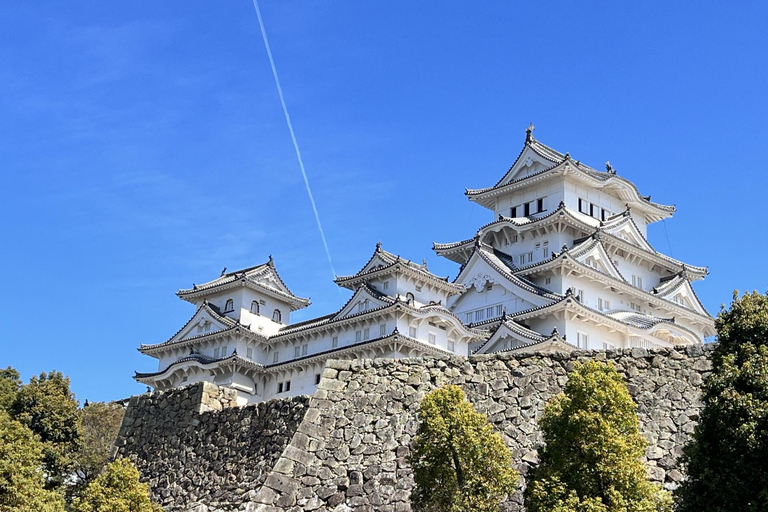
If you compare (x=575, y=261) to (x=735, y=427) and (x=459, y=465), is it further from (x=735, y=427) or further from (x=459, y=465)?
(x=735, y=427)

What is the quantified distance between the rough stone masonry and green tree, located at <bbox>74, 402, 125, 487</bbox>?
53.9 feet

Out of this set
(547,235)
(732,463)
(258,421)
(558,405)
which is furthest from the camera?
(547,235)

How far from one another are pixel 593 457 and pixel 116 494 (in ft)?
33.2

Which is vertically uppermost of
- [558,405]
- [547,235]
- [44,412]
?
[547,235]

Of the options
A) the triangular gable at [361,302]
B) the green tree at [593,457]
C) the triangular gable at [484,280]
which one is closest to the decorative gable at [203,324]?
the triangular gable at [361,302]

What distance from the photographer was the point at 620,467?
1636cm

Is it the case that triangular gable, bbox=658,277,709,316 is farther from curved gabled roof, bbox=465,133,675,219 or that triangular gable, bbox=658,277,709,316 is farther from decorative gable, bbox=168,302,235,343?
decorative gable, bbox=168,302,235,343

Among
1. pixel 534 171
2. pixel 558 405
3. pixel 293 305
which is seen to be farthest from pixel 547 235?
pixel 558 405

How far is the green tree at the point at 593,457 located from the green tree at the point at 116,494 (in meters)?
8.65

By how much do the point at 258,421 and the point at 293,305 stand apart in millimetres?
41386

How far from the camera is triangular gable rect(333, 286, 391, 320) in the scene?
5516 cm

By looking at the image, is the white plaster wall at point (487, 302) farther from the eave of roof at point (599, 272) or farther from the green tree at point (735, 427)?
the green tree at point (735, 427)

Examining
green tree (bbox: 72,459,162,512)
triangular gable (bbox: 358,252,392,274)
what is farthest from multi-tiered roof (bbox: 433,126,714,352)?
green tree (bbox: 72,459,162,512)

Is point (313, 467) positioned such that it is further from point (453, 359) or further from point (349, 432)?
point (453, 359)
